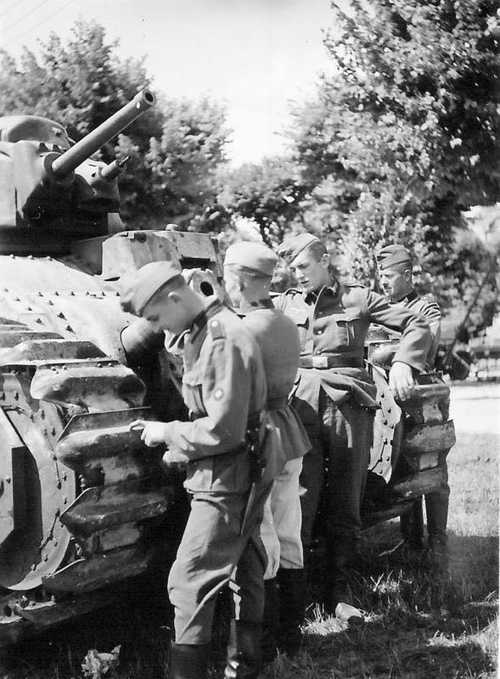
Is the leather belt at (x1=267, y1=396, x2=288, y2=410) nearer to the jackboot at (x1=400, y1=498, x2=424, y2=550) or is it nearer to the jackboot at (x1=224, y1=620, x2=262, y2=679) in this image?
the jackboot at (x1=224, y1=620, x2=262, y2=679)

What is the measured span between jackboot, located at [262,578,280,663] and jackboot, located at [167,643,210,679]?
0.92 metres

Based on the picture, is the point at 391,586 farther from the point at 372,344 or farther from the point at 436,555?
the point at 372,344

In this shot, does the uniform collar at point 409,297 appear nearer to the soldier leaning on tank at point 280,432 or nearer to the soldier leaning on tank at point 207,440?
the soldier leaning on tank at point 280,432

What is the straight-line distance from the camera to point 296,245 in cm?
570

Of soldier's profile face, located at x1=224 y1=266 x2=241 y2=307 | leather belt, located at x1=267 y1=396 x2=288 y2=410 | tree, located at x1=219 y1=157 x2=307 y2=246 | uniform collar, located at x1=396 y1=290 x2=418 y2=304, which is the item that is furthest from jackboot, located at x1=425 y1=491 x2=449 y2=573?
tree, located at x1=219 y1=157 x2=307 y2=246

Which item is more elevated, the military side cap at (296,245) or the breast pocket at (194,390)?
the military side cap at (296,245)

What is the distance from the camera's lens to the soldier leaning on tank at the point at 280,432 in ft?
14.8

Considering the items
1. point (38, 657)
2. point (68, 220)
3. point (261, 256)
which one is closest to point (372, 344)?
point (68, 220)

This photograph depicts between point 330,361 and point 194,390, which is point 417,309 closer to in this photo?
point 330,361

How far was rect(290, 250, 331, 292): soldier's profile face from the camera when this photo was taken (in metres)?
5.75

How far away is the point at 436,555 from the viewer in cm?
691

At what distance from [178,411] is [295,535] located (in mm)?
969

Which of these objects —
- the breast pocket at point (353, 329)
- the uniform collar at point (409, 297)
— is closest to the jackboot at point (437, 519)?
the uniform collar at point (409, 297)

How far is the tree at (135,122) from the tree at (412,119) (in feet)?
8.92
